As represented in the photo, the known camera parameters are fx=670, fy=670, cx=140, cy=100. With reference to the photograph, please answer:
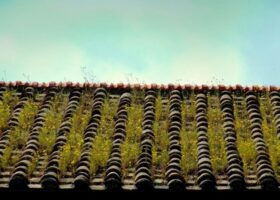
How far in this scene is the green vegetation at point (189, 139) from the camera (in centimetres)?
1198

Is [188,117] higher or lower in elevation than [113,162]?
higher

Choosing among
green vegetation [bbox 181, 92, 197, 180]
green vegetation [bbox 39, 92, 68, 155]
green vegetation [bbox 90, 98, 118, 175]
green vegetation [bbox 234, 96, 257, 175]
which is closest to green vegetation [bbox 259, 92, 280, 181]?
green vegetation [bbox 234, 96, 257, 175]

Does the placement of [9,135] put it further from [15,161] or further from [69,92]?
[69,92]

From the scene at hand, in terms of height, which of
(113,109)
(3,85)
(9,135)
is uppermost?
(3,85)

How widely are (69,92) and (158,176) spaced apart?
14.7 feet

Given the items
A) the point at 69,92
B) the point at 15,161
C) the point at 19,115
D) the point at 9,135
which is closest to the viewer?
the point at 15,161

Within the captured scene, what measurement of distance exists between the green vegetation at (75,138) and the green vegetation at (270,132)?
361 cm

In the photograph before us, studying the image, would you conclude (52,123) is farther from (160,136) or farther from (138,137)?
(160,136)

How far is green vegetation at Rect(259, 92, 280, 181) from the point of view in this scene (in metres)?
12.2

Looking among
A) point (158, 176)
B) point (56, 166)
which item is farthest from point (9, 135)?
point (158, 176)

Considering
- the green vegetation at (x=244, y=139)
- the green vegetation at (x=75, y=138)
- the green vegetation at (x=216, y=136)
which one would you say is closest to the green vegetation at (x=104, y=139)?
the green vegetation at (x=75, y=138)

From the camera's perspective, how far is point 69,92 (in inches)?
609

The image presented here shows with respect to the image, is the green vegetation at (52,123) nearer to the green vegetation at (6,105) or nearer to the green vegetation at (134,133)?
the green vegetation at (134,133)

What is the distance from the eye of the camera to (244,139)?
523 inches
